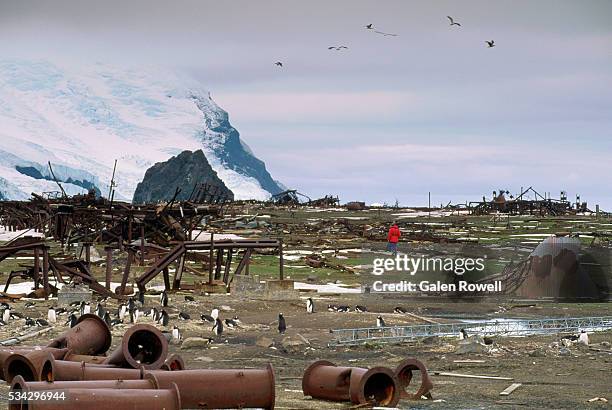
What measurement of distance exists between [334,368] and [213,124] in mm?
169249

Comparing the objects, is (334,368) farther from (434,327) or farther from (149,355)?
(434,327)

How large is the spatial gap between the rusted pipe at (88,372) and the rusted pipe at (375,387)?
Result: 102 inches

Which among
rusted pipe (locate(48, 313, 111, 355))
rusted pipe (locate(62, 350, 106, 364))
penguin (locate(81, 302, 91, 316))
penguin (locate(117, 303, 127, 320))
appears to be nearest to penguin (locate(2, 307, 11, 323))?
penguin (locate(81, 302, 91, 316))

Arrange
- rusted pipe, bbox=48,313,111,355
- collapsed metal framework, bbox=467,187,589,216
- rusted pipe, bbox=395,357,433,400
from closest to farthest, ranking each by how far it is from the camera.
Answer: rusted pipe, bbox=48,313,111,355, rusted pipe, bbox=395,357,433,400, collapsed metal framework, bbox=467,187,589,216

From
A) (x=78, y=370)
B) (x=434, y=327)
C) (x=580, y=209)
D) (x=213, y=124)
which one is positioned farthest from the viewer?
(x=213, y=124)

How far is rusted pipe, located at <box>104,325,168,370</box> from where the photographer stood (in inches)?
487

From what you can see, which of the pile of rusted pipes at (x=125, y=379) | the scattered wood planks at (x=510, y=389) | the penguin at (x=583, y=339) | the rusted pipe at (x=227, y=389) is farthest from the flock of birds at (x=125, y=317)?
the rusted pipe at (x=227, y=389)

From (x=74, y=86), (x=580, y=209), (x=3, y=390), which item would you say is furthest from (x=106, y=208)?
(x=74, y=86)

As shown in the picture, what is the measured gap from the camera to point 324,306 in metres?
27.3

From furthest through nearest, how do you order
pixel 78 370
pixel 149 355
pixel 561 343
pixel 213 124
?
pixel 213 124, pixel 561 343, pixel 149 355, pixel 78 370

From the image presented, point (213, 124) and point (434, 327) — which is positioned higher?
point (213, 124)

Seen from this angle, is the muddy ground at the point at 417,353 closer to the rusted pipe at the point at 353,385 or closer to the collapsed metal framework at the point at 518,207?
the rusted pipe at the point at 353,385

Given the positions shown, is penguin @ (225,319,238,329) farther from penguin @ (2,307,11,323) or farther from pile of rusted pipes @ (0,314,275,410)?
pile of rusted pipes @ (0,314,275,410)

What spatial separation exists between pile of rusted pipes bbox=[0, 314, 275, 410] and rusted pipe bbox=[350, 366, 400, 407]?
1.19 metres
